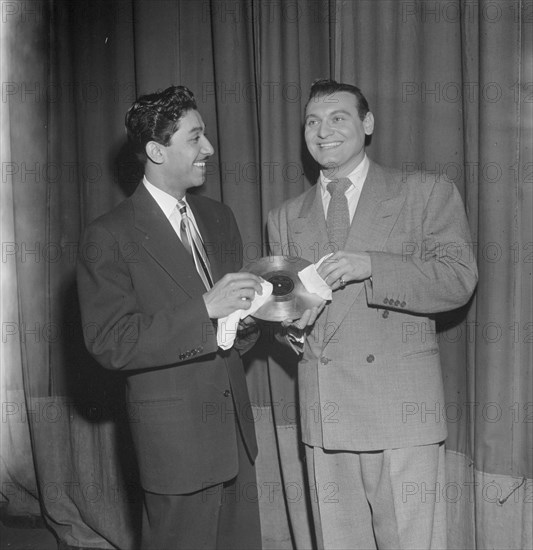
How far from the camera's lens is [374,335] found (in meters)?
2.12

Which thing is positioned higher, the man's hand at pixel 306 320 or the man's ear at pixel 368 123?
the man's ear at pixel 368 123

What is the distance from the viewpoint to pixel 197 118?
224 centimetres

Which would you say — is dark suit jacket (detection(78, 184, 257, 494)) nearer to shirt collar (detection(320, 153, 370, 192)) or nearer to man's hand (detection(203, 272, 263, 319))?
man's hand (detection(203, 272, 263, 319))

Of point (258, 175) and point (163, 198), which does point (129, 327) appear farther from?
point (258, 175)

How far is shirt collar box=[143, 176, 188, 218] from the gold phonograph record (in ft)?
1.09

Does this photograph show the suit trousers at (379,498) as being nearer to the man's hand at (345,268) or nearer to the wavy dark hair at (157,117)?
the man's hand at (345,268)

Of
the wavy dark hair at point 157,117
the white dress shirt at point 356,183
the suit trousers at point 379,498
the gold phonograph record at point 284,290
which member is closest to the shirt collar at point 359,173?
the white dress shirt at point 356,183

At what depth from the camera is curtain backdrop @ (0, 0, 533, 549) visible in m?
2.38

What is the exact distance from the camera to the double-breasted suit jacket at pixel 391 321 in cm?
205

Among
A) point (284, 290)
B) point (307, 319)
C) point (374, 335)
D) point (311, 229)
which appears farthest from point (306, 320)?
point (311, 229)

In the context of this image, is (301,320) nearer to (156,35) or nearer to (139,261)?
(139,261)

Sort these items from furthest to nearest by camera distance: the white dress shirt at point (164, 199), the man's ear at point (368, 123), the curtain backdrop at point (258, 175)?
1. the curtain backdrop at point (258, 175)
2. the man's ear at point (368, 123)
3. the white dress shirt at point (164, 199)

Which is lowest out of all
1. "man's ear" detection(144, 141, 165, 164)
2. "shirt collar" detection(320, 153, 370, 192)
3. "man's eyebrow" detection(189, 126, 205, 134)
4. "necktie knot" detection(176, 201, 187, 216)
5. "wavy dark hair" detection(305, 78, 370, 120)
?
"necktie knot" detection(176, 201, 187, 216)

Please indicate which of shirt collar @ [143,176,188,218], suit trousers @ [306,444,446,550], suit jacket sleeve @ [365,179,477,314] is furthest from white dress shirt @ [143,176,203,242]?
suit trousers @ [306,444,446,550]
